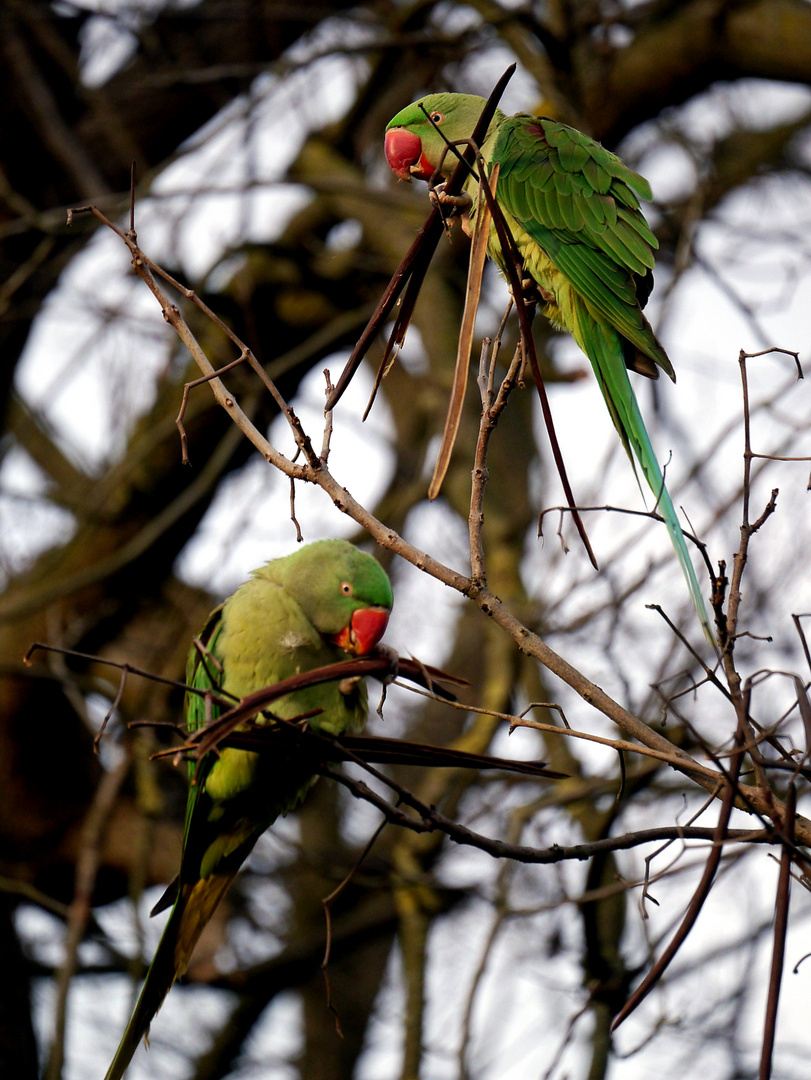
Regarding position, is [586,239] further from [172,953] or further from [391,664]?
[172,953]

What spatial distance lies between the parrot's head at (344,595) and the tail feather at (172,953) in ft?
2.24

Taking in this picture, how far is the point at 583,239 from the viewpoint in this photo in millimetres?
2400

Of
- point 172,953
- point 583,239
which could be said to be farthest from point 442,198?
point 172,953

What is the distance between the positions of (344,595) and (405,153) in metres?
1.29

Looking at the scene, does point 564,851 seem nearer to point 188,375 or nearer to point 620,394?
point 620,394

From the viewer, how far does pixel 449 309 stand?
4.35 m

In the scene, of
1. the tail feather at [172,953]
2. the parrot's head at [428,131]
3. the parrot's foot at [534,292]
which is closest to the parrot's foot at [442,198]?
the parrot's foot at [534,292]

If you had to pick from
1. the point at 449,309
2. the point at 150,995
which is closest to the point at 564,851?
the point at 150,995

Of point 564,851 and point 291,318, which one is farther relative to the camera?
point 291,318

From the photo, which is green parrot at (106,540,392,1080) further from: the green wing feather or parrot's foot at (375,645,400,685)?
parrot's foot at (375,645,400,685)

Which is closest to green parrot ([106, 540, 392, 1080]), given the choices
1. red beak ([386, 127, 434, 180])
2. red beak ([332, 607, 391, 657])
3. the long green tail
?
red beak ([332, 607, 391, 657])

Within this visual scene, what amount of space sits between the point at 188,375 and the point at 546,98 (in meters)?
2.19

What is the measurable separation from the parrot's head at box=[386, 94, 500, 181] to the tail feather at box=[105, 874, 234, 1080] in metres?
1.97

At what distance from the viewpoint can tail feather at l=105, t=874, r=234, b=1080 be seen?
2043 mm
